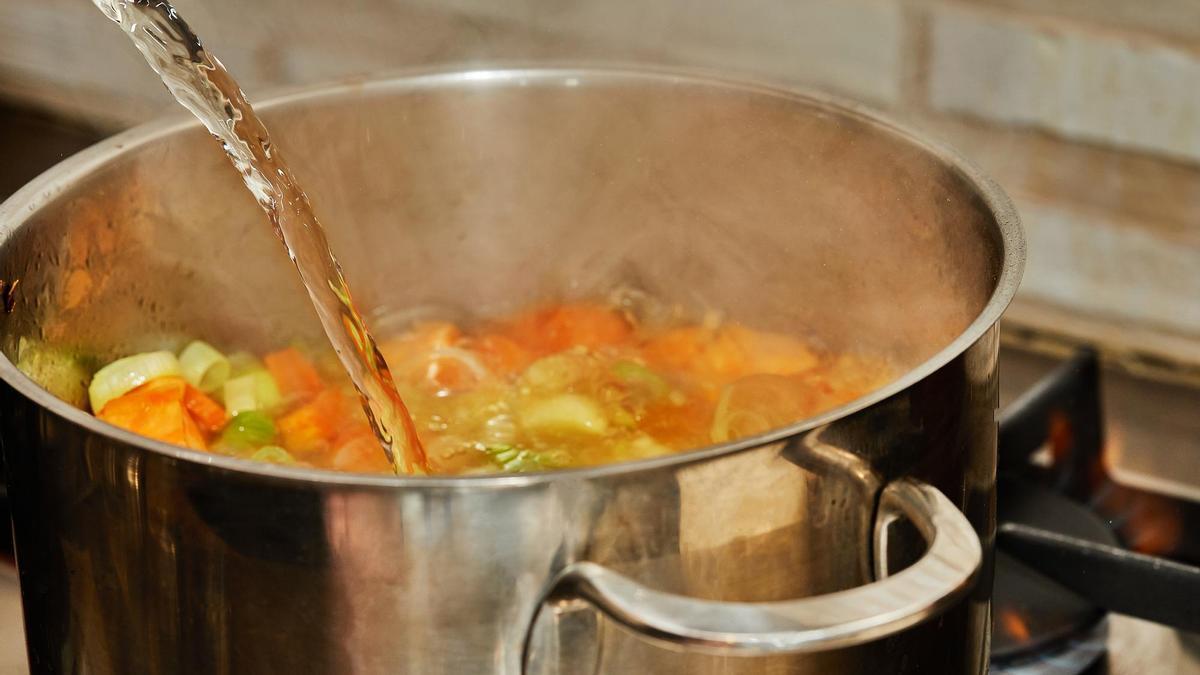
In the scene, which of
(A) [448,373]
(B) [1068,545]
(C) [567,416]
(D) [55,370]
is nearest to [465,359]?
(A) [448,373]

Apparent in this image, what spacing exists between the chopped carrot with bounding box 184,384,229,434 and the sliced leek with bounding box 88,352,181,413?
0.06 feet

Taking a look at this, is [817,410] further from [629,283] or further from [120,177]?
[120,177]

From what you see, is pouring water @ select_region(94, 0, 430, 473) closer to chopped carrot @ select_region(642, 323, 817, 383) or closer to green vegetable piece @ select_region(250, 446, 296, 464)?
green vegetable piece @ select_region(250, 446, 296, 464)

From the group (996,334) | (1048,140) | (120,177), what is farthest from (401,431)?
(1048,140)

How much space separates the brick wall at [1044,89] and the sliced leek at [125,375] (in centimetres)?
57

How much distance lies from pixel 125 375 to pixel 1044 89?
70 cm

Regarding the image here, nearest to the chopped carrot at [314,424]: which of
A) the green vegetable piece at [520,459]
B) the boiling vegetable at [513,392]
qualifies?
the boiling vegetable at [513,392]

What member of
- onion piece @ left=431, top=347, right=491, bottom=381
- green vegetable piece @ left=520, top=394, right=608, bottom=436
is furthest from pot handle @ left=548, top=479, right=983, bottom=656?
onion piece @ left=431, top=347, right=491, bottom=381

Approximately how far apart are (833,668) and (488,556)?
0.14 meters

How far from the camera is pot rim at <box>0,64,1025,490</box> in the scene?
17.1 inches

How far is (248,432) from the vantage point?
0.77m

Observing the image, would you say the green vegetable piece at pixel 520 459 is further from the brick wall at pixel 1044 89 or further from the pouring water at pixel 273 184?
the brick wall at pixel 1044 89

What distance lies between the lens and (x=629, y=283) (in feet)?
2.91

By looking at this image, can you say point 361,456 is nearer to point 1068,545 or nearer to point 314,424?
point 314,424
